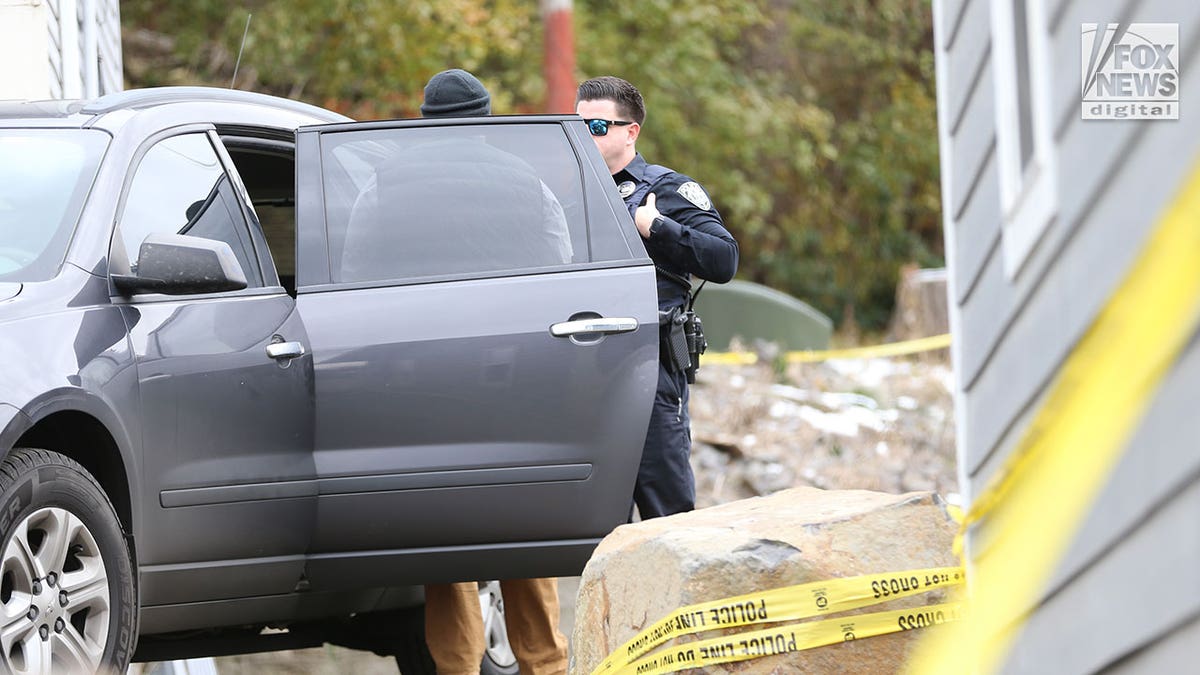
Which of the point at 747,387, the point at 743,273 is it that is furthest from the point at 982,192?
the point at 743,273

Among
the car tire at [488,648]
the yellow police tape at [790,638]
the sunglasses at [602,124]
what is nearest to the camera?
the yellow police tape at [790,638]

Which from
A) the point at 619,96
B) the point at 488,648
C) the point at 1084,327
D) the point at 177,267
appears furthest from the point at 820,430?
the point at 1084,327

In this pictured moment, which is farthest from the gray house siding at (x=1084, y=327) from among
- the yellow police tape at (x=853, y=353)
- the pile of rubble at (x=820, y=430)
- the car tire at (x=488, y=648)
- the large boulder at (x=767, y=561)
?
the yellow police tape at (x=853, y=353)

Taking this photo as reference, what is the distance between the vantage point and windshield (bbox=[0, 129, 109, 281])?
154 inches

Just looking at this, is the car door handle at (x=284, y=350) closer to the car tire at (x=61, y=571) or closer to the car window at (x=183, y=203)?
the car window at (x=183, y=203)

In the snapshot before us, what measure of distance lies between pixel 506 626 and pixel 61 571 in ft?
6.79

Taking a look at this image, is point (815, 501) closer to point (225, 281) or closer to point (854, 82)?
point (225, 281)

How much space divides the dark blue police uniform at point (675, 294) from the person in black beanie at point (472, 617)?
0.47 metres

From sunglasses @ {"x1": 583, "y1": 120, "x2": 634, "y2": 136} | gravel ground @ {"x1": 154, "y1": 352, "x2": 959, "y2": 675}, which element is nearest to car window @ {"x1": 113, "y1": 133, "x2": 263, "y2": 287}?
sunglasses @ {"x1": 583, "y1": 120, "x2": 634, "y2": 136}

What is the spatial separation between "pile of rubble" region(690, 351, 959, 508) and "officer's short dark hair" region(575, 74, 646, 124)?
14.8 ft

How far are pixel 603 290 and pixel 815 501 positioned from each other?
983 mm

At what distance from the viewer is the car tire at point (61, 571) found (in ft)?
11.2

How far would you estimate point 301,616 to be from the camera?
4613 mm
